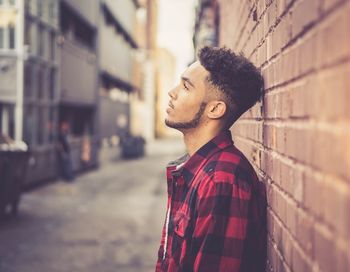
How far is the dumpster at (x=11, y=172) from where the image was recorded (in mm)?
10917

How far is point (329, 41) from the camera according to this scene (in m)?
1.32

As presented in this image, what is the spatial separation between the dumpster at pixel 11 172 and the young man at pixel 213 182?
8884mm

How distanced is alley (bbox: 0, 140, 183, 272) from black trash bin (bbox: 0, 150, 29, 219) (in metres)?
0.39

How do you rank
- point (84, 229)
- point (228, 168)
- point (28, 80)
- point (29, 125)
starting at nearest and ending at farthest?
point (228, 168)
point (84, 229)
point (28, 80)
point (29, 125)

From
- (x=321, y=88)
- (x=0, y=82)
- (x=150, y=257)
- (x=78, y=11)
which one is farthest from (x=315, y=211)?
(x=78, y=11)

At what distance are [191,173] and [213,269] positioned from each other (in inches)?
19.6

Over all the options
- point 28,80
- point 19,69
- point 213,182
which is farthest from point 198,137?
point 28,80

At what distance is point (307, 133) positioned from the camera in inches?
62.1

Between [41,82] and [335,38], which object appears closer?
[335,38]

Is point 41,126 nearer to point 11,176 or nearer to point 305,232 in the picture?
point 11,176

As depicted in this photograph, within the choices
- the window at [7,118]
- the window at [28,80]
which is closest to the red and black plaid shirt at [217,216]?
the window at [7,118]

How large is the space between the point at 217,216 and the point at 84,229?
27.7ft

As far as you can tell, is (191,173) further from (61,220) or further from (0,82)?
(0,82)

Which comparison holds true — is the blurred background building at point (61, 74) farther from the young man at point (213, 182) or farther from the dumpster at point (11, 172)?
the young man at point (213, 182)
